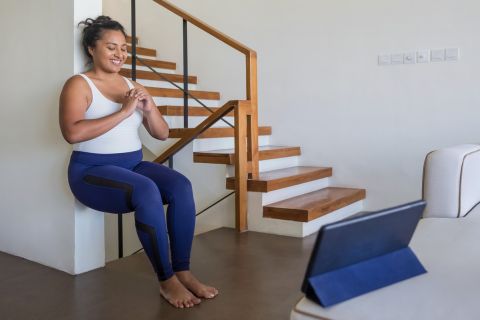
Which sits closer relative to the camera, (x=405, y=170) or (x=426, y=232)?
(x=426, y=232)

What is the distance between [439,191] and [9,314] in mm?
1712

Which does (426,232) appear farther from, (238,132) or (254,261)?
(238,132)

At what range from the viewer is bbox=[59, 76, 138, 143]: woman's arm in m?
1.86

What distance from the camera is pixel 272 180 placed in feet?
9.75

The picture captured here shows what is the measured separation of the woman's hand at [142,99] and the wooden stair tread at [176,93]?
154 cm

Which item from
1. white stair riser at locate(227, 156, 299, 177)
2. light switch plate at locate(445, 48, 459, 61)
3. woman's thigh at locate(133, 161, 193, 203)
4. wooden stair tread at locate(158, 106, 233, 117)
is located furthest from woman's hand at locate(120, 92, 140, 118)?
light switch plate at locate(445, 48, 459, 61)

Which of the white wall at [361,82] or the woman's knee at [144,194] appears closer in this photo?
the woman's knee at [144,194]

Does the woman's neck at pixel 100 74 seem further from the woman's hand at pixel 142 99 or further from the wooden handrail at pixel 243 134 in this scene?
the wooden handrail at pixel 243 134

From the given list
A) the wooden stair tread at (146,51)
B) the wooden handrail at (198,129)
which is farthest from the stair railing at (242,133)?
the wooden stair tread at (146,51)

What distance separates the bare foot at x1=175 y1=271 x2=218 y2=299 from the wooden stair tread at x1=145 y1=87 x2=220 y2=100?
6.64 feet

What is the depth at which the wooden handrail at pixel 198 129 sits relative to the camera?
116 inches

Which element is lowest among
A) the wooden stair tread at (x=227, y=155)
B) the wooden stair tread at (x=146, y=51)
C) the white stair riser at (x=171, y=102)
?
the wooden stair tread at (x=227, y=155)

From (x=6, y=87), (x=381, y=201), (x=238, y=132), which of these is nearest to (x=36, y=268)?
(x=6, y=87)

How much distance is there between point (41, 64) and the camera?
2271 millimetres
